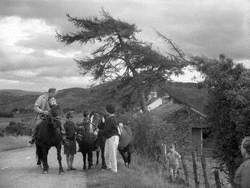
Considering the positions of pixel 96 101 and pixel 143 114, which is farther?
pixel 96 101

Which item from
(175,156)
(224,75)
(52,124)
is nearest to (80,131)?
(52,124)

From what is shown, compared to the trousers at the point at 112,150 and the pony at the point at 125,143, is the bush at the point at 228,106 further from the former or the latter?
the pony at the point at 125,143

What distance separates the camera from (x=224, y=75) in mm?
14047

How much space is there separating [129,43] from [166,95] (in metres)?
5.69

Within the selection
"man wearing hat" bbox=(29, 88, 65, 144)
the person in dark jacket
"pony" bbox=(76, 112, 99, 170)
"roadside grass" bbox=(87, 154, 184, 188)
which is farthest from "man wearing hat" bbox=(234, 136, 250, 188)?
"pony" bbox=(76, 112, 99, 170)

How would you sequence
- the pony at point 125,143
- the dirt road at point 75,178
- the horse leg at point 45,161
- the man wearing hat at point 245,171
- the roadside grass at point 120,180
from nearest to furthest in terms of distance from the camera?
the man wearing hat at point 245,171 → the roadside grass at point 120,180 → the dirt road at point 75,178 → the horse leg at point 45,161 → the pony at point 125,143

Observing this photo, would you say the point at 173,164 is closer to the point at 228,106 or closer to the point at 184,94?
the point at 228,106

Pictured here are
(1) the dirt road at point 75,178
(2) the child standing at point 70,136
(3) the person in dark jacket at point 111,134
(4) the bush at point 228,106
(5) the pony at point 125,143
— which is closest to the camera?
(1) the dirt road at point 75,178

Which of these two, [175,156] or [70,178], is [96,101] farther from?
[70,178]

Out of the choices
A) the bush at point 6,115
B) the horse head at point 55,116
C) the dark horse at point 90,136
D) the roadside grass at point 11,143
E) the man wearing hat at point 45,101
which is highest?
the bush at point 6,115

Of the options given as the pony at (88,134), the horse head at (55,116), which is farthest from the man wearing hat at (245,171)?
the pony at (88,134)

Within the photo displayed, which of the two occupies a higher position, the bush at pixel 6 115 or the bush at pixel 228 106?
the bush at pixel 6 115

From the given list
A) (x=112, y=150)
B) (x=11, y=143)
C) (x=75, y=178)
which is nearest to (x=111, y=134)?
(x=112, y=150)

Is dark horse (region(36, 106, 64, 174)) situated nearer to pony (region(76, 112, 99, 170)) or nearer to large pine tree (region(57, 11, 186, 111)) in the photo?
pony (region(76, 112, 99, 170))
